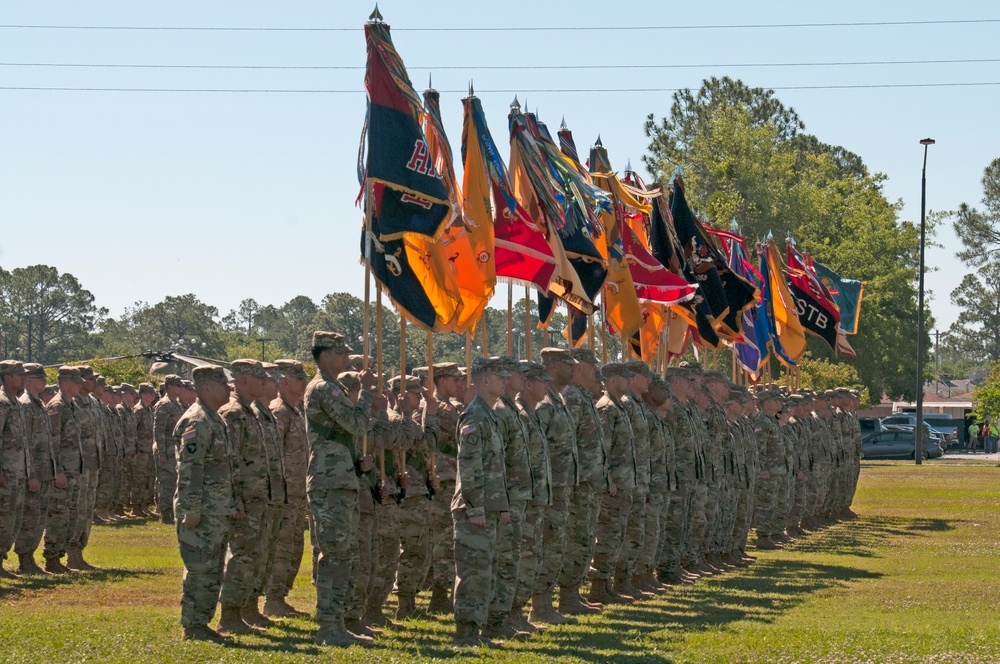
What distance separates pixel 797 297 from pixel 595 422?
14.8m

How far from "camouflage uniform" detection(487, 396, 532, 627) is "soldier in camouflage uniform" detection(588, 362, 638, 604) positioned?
236cm

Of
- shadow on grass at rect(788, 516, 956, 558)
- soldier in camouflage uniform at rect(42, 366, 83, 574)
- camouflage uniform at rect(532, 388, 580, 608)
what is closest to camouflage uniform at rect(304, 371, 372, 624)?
camouflage uniform at rect(532, 388, 580, 608)

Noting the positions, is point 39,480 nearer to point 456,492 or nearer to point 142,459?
point 456,492

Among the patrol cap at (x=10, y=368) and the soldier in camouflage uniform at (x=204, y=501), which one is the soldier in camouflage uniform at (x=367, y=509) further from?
the patrol cap at (x=10, y=368)

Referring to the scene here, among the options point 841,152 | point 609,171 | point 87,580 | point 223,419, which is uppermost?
point 841,152

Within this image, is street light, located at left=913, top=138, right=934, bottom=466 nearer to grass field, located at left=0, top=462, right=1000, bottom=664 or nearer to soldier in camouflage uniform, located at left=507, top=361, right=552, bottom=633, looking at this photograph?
grass field, located at left=0, top=462, right=1000, bottom=664

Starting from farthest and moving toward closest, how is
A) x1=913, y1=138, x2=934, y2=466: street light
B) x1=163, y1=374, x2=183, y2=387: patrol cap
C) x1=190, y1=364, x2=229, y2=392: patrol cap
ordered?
1. x1=913, y1=138, x2=934, y2=466: street light
2. x1=163, y1=374, x2=183, y2=387: patrol cap
3. x1=190, y1=364, x2=229, y2=392: patrol cap

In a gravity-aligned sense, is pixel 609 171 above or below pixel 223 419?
above

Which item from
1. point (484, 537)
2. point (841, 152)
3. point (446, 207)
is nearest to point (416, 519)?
point (484, 537)

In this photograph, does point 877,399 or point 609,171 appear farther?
point 877,399

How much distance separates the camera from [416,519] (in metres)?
11.7

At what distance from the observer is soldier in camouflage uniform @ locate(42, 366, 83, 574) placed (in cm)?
1509

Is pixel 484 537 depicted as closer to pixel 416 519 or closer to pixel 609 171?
pixel 416 519

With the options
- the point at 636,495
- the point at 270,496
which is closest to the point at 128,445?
the point at 636,495
